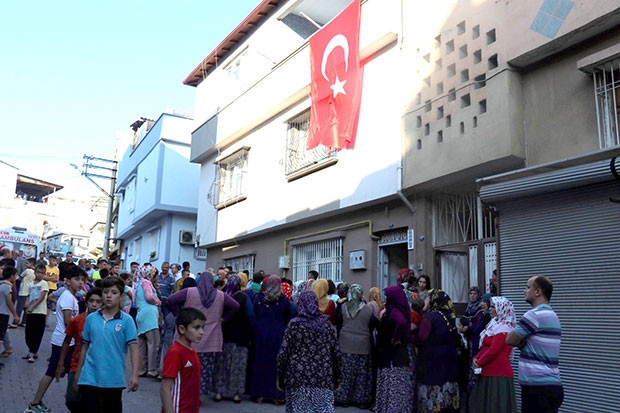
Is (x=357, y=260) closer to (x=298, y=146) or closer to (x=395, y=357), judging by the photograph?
(x=298, y=146)

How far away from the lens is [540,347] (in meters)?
4.82

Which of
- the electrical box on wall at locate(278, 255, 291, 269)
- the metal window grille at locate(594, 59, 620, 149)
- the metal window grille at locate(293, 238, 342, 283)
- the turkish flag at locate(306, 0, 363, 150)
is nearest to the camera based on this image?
the metal window grille at locate(594, 59, 620, 149)

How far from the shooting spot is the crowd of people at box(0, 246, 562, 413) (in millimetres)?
4949

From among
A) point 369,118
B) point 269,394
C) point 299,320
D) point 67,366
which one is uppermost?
point 369,118

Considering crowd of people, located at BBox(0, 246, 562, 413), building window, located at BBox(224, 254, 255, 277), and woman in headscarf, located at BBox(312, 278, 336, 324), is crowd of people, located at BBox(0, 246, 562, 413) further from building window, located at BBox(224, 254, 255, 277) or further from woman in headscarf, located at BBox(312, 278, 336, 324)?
building window, located at BBox(224, 254, 255, 277)

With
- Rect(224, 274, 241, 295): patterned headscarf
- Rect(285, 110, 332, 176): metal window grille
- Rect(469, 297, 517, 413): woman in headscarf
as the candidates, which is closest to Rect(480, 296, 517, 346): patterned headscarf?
Rect(469, 297, 517, 413): woman in headscarf

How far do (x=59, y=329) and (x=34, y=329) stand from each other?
11.4ft

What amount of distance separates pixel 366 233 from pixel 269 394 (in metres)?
4.52

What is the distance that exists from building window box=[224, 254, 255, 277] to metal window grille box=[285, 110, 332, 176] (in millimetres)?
3491

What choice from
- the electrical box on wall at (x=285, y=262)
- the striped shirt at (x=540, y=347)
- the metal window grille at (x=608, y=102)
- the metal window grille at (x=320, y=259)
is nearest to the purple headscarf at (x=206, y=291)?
the striped shirt at (x=540, y=347)

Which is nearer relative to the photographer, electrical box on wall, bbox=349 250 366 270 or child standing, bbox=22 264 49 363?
child standing, bbox=22 264 49 363

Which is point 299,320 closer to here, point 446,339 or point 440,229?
point 446,339

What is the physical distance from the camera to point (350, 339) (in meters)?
8.48

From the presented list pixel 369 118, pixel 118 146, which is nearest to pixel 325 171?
pixel 369 118
